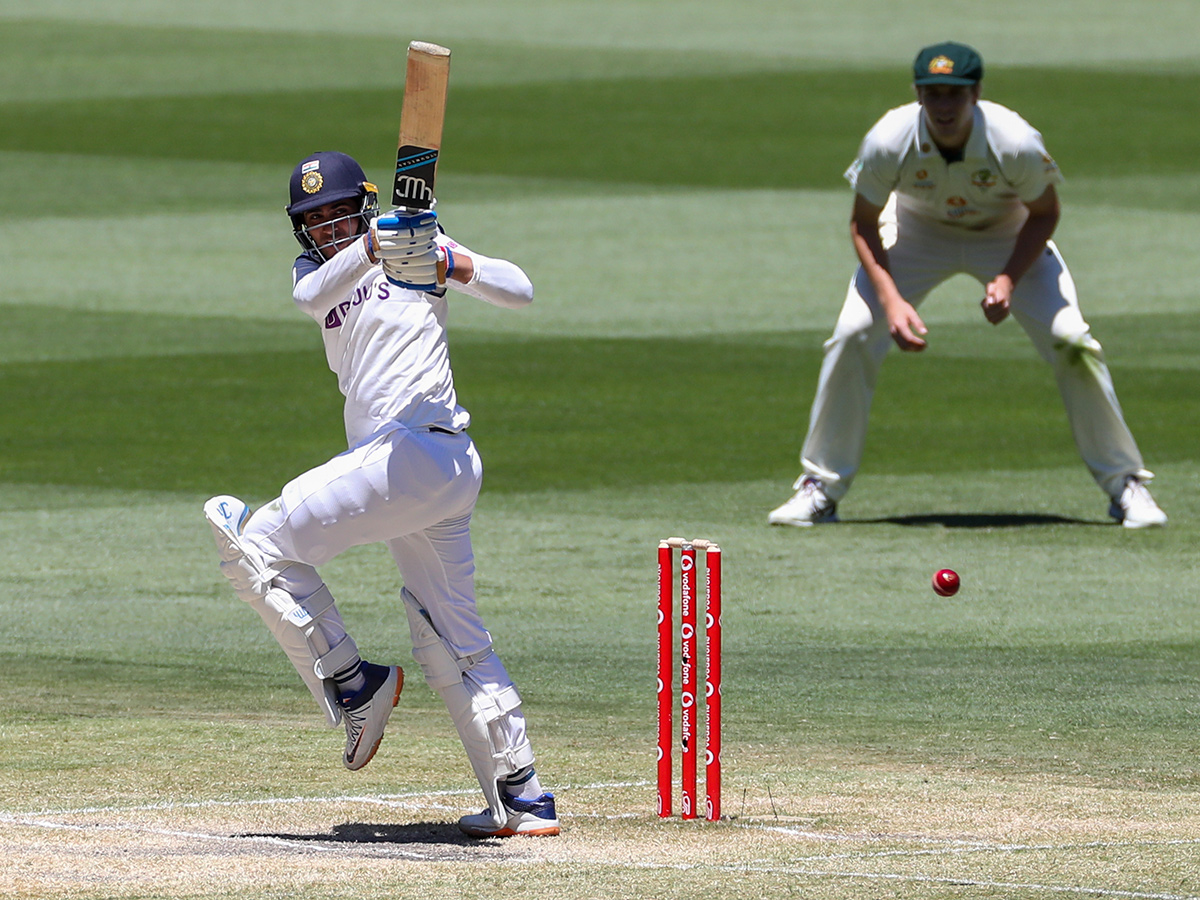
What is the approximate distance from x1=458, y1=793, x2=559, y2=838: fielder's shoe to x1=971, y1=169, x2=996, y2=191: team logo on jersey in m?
6.07

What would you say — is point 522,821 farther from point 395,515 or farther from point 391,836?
point 395,515

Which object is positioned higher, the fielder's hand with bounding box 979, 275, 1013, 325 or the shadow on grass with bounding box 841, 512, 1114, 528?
the fielder's hand with bounding box 979, 275, 1013, 325

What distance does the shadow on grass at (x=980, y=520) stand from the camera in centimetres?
1289

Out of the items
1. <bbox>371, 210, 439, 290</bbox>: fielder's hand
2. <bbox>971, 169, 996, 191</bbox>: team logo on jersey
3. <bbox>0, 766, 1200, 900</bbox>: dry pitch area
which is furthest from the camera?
<bbox>971, 169, 996, 191</bbox>: team logo on jersey

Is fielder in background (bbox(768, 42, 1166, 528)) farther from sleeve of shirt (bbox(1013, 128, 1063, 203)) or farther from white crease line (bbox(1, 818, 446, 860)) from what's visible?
white crease line (bbox(1, 818, 446, 860))

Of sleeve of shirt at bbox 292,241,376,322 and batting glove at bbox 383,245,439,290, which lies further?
sleeve of shirt at bbox 292,241,376,322

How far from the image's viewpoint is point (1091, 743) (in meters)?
8.41

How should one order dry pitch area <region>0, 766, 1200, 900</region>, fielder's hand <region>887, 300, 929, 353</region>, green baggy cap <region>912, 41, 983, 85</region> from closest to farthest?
dry pitch area <region>0, 766, 1200, 900</region> < fielder's hand <region>887, 300, 929, 353</region> < green baggy cap <region>912, 41, 983, 85</region>

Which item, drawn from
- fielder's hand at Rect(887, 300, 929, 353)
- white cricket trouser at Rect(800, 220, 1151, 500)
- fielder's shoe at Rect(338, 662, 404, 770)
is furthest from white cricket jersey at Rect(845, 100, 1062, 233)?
fielder's shoe at Rect(338, 662, 404, 770)

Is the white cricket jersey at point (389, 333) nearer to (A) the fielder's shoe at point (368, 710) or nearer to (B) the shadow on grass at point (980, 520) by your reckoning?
(A) the fielder's shoe at point (368, 710)

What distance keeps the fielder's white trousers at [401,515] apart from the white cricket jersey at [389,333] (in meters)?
0.07

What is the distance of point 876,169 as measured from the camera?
12273 millimetres

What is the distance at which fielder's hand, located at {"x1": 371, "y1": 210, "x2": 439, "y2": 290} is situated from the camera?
6.82 m

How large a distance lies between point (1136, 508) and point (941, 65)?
8.28 feet
